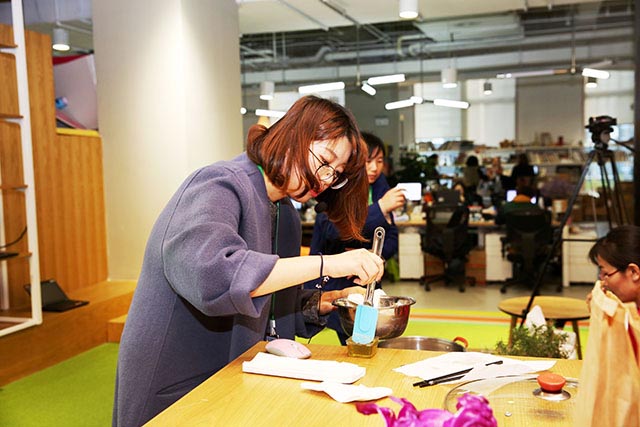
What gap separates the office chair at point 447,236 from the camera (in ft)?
25.3

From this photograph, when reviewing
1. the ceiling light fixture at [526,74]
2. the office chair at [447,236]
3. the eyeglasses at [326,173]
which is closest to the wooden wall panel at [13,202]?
the eyeglasses at [326,173]

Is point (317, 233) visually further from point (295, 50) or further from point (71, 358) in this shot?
point (295, 50)

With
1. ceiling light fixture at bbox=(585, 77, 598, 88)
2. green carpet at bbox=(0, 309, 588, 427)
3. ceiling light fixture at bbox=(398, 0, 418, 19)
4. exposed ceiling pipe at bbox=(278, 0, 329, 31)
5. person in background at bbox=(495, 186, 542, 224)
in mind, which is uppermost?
exposed ceiling pipe at bbox=(278, 0, 329, 31)

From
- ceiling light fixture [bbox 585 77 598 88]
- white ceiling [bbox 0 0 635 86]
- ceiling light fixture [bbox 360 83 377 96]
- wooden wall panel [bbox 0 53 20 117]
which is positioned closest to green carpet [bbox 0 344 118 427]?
wooden wall panel [bbox 0 53 20 117]

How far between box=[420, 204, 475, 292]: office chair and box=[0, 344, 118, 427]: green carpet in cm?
423

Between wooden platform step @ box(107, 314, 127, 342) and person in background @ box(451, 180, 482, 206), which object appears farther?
person in background @ box(451, 180, 482, 206)

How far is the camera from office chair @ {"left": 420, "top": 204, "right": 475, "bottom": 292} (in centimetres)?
771

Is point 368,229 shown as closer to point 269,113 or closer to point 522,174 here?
point 522,174

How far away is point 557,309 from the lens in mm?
4039

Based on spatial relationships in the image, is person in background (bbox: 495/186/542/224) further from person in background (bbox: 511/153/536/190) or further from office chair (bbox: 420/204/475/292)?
person in background (bbox: 511/153/536/190)

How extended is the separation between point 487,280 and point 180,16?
16.2 ft

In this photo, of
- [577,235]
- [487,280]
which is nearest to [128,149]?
[487,280]

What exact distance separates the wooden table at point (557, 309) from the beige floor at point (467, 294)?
2470mm

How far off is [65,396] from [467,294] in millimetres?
4765
